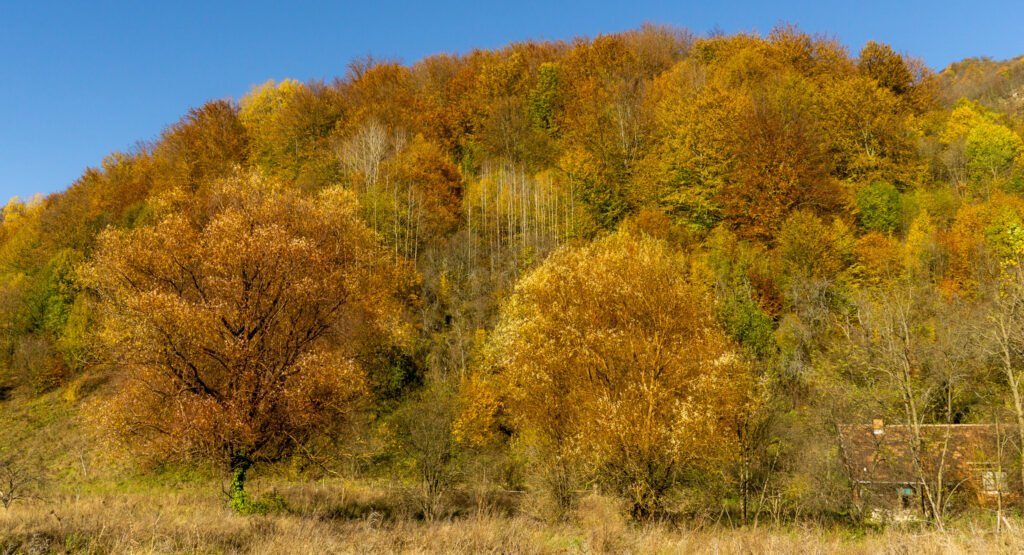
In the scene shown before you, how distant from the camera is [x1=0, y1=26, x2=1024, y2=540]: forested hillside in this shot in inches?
679

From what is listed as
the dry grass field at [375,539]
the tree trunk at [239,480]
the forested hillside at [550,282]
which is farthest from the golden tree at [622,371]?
the tree trunk at [239,480]

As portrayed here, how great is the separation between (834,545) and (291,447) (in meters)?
15.3

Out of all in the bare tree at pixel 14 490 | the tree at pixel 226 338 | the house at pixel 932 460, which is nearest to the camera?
the bare tree at pixel 14 490

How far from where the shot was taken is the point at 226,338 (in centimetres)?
1652

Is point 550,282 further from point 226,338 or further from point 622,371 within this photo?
point 226,338

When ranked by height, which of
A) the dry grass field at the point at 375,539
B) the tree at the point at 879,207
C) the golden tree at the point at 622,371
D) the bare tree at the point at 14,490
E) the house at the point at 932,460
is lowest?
the house at the point at 932,460

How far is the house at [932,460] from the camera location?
2153cm

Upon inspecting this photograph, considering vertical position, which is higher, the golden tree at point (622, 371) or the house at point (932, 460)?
the golden tree at point (622, 371)

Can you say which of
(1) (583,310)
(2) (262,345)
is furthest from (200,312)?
(1) (583,310)

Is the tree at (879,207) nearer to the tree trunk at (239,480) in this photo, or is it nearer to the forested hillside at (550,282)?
the forested hillside at (550,282)

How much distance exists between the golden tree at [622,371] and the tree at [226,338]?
6206mm

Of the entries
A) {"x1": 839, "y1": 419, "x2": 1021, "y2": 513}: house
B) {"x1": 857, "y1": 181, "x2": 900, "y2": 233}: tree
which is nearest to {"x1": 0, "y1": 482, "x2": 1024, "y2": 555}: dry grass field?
{"x1": 839, "y1": 419, "x2": 1021, "y2": 513}: house

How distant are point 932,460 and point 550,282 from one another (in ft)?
55.4

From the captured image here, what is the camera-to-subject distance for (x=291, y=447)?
60.0ft
